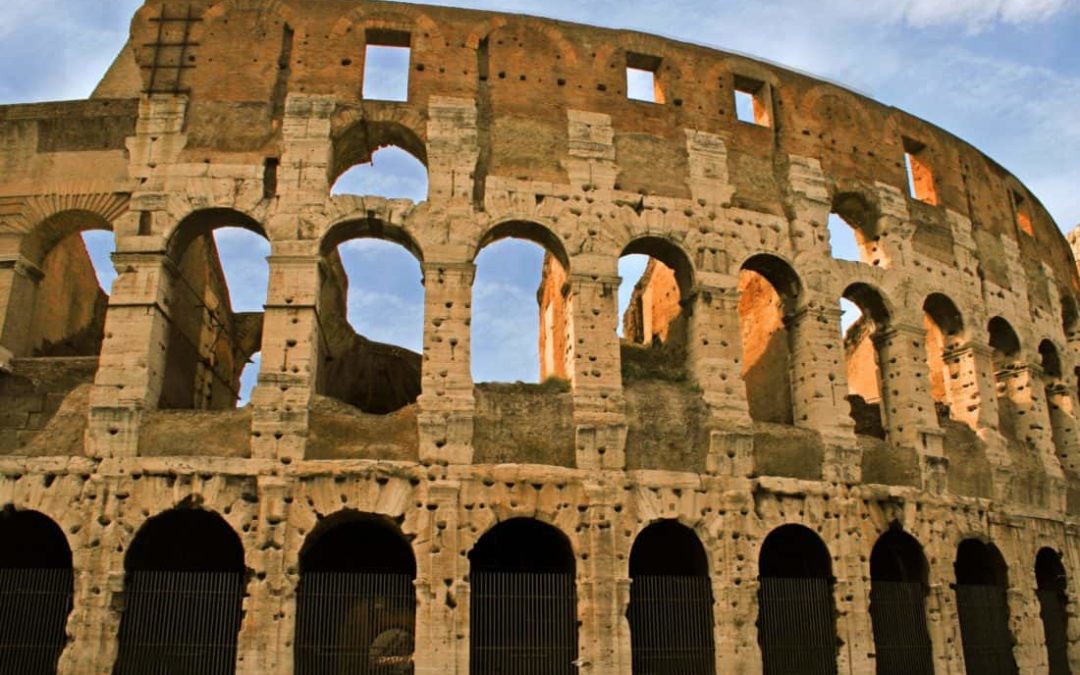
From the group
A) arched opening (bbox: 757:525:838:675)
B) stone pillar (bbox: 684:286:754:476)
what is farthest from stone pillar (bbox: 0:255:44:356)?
arched opening (bbox: 757:525:838:675)

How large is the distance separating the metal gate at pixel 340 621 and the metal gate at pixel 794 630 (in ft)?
14.1

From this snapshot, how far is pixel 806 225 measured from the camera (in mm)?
13414

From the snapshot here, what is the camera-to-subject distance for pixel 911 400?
43.4 feet

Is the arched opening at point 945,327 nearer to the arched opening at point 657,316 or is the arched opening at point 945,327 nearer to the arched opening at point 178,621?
the arched opening at point 657,316

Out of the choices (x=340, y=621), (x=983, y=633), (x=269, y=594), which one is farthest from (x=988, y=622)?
(x=269, y=594)

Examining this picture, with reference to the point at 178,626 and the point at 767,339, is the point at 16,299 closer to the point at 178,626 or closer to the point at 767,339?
the point at 178,626

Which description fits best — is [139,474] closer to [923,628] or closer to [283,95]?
[283,95]

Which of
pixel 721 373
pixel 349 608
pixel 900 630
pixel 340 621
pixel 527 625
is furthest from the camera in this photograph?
pixel 900 630

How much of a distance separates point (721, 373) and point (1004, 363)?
6.62 meters

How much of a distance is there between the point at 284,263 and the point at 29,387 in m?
3.53

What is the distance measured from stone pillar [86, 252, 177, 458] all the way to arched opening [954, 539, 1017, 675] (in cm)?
1096

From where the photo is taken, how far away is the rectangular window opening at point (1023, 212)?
17.5m

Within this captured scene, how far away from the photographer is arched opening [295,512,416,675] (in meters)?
10.3

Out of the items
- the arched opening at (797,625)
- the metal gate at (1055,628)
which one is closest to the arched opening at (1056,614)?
the metal gate at (1055,628)
